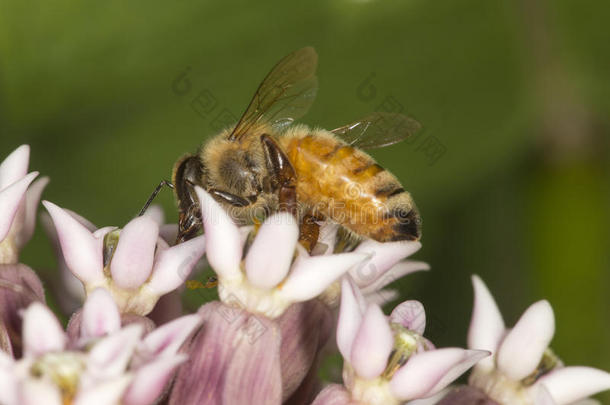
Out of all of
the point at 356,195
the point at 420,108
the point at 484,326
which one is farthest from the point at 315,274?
the point at 420,108

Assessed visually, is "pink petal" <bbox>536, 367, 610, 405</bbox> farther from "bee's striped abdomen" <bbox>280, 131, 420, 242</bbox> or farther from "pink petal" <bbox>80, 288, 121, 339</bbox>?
"pink petal" <bbox>80, 288, 121, 339</bbox>

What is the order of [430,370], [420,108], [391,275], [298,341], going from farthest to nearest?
[420,108] → [391,275] → [298,341] → [430,370]

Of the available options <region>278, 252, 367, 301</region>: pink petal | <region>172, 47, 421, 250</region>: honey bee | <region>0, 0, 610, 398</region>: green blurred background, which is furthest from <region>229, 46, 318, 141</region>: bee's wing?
<region>0, 0, 610, 398</region>: green blurred background

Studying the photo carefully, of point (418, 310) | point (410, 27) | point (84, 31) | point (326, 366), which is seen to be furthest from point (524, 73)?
point (418, 310)

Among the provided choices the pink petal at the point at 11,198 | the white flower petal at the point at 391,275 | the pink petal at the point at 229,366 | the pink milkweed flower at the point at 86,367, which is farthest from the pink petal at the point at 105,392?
the white flower petal at the point at 391,275

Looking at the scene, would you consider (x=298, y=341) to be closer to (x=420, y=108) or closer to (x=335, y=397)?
(x=335, y=397)

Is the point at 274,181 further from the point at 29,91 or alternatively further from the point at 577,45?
the point at 577,45
